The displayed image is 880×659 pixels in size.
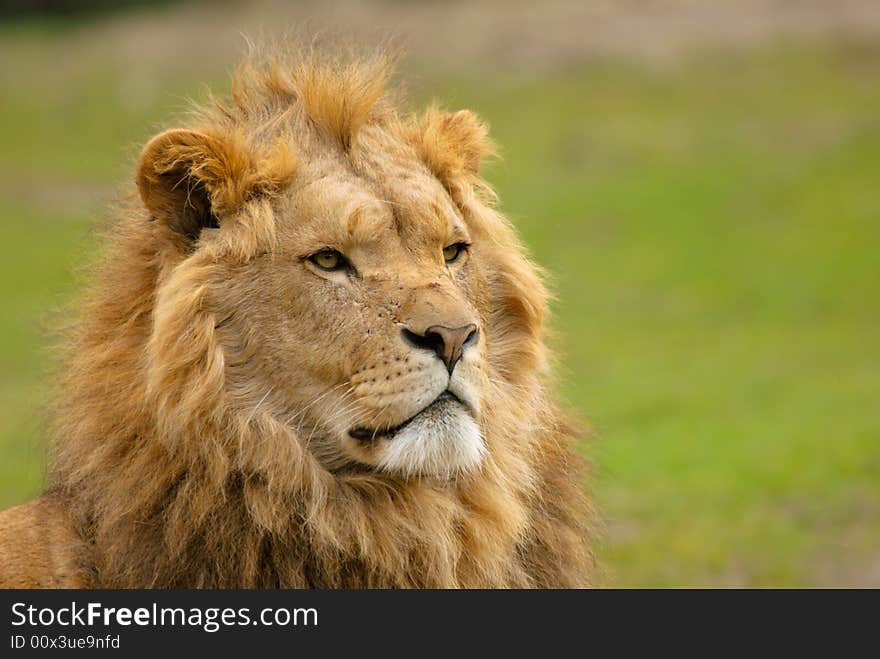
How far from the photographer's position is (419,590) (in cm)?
398

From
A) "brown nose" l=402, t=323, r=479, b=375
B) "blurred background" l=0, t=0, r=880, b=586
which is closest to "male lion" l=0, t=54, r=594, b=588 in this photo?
"brown nose" l=402, t=323, r=479, b=375

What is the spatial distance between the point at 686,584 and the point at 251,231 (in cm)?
400

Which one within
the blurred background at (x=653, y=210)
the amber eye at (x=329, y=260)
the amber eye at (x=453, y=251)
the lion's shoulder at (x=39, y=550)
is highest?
the blurred background at (x=653, y=210)

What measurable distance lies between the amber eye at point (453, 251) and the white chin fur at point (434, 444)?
55cm

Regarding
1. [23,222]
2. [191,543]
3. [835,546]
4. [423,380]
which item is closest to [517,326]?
[423,380]

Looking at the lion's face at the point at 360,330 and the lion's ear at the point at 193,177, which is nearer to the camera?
the lion's face at the point at 360,330

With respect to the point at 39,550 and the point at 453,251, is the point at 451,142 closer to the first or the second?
the point at 453,251

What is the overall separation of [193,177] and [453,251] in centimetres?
80

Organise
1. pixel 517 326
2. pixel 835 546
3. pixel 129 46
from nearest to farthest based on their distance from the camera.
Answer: pixel 517 326, pixel 835 546, pixel 129 46

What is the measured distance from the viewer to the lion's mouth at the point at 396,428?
3.79m

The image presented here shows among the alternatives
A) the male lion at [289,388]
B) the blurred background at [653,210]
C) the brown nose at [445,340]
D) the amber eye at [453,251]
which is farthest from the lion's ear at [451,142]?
the brown nose at [445,340]

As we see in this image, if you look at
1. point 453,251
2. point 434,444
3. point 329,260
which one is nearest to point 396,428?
point 434,444

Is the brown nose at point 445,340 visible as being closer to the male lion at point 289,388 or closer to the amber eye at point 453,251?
the male lion at point 289,388

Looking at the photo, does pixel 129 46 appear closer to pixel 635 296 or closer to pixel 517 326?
pixel 635 296
